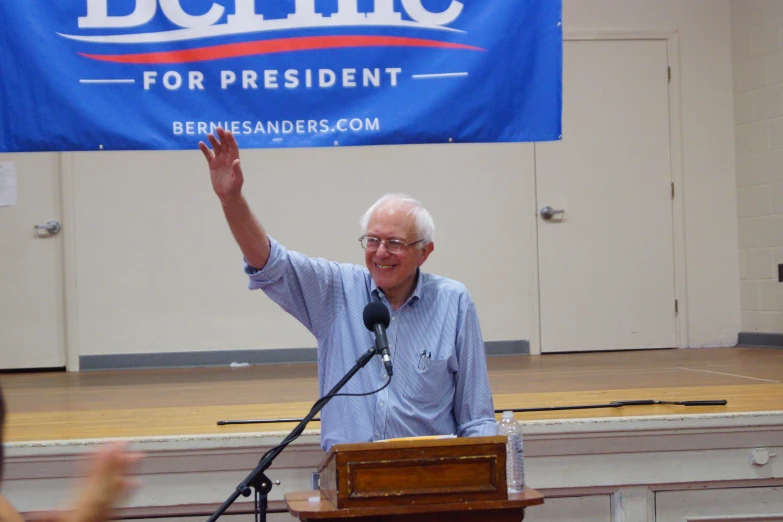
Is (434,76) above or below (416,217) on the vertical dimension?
above

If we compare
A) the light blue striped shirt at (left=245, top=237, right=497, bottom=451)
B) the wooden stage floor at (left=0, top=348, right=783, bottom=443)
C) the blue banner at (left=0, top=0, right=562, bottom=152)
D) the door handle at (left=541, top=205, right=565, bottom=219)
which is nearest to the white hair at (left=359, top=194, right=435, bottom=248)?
the light blue striped shirt at (left=245, top=237, right=497, bottom=451)

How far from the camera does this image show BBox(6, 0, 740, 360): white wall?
20.8ft

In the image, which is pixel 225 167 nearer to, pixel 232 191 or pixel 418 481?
pixel 232 191

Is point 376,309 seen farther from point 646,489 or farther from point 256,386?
point 256,386

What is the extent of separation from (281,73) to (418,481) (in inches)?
102

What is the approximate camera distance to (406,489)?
2.07 m

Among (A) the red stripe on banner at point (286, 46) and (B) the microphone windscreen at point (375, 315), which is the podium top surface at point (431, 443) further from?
(A) the red stripe on banner at point (286, 46)

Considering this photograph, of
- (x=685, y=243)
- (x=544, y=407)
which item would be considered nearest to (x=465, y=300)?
(x=544, y=407)

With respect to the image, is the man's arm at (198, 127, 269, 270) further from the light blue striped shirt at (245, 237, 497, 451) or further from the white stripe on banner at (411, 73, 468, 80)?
the white stripe on banner at (411, 73, 468, 80)

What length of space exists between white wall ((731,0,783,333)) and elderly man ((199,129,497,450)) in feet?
15.1

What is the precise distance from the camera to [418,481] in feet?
6.79

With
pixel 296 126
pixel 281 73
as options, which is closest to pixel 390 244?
pixel 296 126

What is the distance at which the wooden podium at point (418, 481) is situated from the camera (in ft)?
6.70

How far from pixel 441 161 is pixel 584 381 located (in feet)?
7.58
